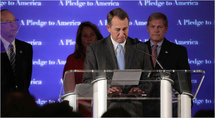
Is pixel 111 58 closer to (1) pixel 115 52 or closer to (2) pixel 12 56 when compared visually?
(1) pixel 115 52

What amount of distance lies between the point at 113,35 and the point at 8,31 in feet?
4.17

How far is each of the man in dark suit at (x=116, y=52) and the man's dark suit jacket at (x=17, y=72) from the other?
1054 millimetres

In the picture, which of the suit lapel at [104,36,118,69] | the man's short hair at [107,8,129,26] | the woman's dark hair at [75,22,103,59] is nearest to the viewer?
the suit lapel at [104,36,118,69]

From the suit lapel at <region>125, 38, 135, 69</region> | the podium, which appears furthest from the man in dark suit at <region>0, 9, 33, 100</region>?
the podium

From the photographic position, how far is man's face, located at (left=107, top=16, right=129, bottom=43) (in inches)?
236

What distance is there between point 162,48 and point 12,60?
6.64 feet

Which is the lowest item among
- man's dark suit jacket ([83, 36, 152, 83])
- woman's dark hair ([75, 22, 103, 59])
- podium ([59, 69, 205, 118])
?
podium ([59, 69, 205, 118])

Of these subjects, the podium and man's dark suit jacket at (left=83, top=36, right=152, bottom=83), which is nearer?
the podium

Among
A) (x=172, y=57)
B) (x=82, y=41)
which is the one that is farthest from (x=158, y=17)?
(x=82, y=41)

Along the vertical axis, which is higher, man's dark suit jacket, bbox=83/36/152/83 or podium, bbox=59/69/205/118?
man's dark suit jacket, bbox=83/36/152/83

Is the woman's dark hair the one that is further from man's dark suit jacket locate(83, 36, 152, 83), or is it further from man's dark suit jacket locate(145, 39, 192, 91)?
man's dark suit jacket locate(83, 36, 152, 83)

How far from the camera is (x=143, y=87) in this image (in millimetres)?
4328

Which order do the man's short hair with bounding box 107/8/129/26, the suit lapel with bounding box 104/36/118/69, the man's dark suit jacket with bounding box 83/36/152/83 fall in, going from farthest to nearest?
1. the man's short hair with bounding box 107/8/129/26
2. the suit lapel with bounding box 104/36/118/69
3. the man's dark suit jacket with bounding box 83/36/152/83

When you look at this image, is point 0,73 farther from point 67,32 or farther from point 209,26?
point 209,26
